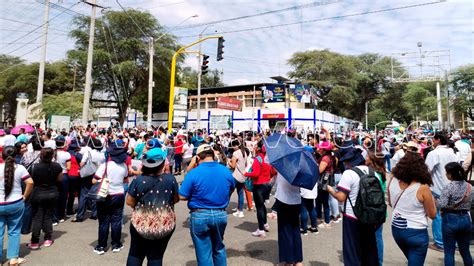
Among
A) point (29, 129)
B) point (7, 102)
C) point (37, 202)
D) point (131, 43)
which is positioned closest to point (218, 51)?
point (29, 129)

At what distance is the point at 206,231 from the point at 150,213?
684 mm

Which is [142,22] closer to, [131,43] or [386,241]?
[131,43]

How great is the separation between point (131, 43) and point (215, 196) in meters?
37.1

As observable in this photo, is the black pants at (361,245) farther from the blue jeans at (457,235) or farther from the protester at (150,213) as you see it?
the protester at (150,213)

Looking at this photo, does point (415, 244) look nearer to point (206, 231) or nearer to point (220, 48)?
point (206, 231)

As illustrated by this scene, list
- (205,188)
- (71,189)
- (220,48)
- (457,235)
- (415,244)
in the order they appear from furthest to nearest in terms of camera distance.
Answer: (220,48), (71,189), (457,235), (205,188), (415,244)

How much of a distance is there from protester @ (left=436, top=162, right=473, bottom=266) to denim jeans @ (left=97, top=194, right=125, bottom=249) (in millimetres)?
4736

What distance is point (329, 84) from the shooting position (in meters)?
46.1

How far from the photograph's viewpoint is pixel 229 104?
39000 mm

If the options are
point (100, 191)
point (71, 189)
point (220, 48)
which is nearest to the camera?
point (100, 191)

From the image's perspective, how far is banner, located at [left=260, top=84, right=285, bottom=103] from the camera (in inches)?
1592

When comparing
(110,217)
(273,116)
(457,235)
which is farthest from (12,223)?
(273,116)

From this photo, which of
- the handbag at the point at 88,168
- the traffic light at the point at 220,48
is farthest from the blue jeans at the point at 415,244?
the traffic light at the point at 220,48

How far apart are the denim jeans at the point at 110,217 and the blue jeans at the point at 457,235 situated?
475 centimetres
